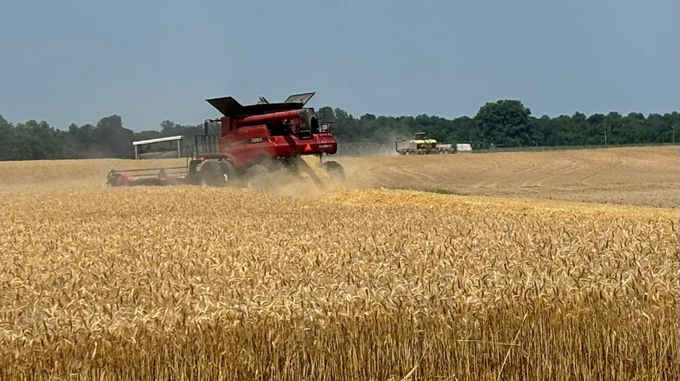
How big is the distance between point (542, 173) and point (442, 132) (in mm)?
78426

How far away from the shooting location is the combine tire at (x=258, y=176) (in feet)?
79.8

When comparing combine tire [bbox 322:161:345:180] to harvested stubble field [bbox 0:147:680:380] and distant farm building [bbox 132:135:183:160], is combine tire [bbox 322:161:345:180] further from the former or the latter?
harvested stubble field [bbox 0:147:680:380]

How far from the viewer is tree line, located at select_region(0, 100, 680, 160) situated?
236ft

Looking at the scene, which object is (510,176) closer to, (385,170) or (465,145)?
(385,170)

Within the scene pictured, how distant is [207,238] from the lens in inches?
400

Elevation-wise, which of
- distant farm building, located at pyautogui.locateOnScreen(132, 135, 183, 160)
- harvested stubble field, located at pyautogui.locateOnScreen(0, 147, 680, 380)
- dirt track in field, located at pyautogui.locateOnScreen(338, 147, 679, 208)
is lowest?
dirt track in field, located at pyautogui.locateOnScreen(338, 147, 679, 208)

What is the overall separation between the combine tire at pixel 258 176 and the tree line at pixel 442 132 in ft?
108

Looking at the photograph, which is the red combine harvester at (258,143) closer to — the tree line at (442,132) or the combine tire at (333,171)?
the combine tire at (333,171)

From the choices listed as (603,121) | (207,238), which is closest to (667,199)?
(207,238)

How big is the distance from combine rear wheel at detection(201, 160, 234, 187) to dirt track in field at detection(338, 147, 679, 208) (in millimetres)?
5201

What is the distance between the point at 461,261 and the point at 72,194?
16.2 metres

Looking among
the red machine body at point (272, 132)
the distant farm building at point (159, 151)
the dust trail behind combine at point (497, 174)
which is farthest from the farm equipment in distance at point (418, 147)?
the red machine body at point (272, 132)

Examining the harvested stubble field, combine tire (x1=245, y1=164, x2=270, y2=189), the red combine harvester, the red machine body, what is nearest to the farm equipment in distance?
the red combine harvester

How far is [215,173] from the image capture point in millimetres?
25719
